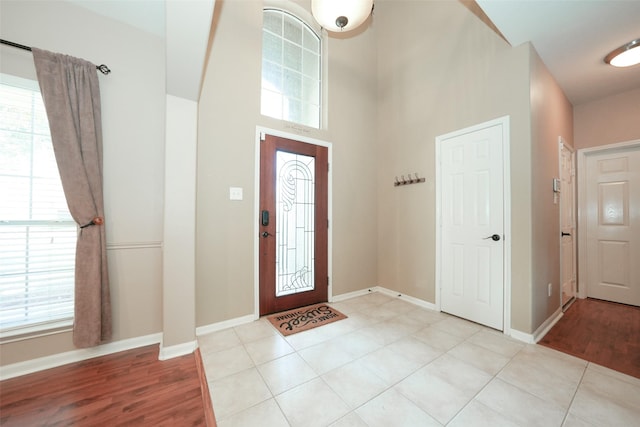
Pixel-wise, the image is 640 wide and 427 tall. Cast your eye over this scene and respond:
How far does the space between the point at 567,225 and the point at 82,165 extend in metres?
5.50

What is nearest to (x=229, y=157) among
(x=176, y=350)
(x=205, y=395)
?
(x=176, y=350)

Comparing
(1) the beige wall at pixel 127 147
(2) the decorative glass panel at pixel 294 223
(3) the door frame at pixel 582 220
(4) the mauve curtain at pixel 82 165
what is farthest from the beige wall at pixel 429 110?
(4) the mauve curtain at pixel 82 165

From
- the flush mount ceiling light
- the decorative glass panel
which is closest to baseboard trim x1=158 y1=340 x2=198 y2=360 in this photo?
the decorative glass panel

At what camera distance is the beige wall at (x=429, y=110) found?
7.52 feet

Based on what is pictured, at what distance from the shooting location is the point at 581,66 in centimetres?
255

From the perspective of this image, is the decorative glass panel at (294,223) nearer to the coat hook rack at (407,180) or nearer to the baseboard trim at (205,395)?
the baseboard trim at (205,395)

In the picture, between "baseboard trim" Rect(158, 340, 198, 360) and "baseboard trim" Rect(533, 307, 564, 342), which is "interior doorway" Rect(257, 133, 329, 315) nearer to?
"baseboard trim" Rect(158, 340, 198, 360)

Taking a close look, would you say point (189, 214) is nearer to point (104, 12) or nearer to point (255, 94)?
point (255, 94)

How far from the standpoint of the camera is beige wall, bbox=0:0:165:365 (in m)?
1.99

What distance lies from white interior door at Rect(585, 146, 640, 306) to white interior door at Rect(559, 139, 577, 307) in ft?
0.70

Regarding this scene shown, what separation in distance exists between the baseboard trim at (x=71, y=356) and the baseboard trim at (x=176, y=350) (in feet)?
0.99

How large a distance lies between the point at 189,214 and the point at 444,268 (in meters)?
2.95

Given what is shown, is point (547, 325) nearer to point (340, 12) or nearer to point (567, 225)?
point (567, 225)

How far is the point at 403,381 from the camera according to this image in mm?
1671
